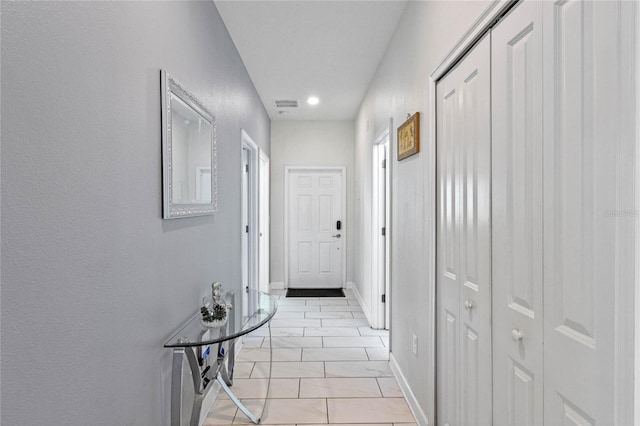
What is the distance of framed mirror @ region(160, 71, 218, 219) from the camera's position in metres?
1.67

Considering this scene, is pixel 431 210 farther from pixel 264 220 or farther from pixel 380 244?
pixel 264 220

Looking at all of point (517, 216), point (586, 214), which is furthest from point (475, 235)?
point (586, 214)

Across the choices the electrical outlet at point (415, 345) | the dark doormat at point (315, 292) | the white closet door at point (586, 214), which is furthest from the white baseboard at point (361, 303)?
the white closet door at point (586, 214)

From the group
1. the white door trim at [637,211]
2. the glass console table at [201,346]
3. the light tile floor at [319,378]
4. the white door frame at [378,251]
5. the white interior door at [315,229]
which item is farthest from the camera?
the white interior door at [315,229]

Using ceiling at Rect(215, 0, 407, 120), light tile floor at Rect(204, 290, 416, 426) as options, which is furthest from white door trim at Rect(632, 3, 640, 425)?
ceiling at Rect(215, 0, 407, 120)

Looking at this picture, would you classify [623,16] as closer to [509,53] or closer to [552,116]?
[552,116]

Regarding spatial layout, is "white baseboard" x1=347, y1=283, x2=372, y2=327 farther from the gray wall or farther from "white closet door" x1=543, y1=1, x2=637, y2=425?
"white closet door" x1=543, y1=1, x2=637, y2=425

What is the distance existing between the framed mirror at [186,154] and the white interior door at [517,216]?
1.36 meters

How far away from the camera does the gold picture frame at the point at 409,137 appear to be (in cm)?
223

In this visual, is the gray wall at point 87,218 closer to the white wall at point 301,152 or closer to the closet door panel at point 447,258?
the closet door panel at point 447,258

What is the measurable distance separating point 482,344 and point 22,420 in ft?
4.82

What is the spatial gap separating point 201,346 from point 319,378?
3.90ft

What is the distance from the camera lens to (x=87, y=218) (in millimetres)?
1103

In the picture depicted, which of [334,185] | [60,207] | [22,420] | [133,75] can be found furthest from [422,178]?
[334,185]
